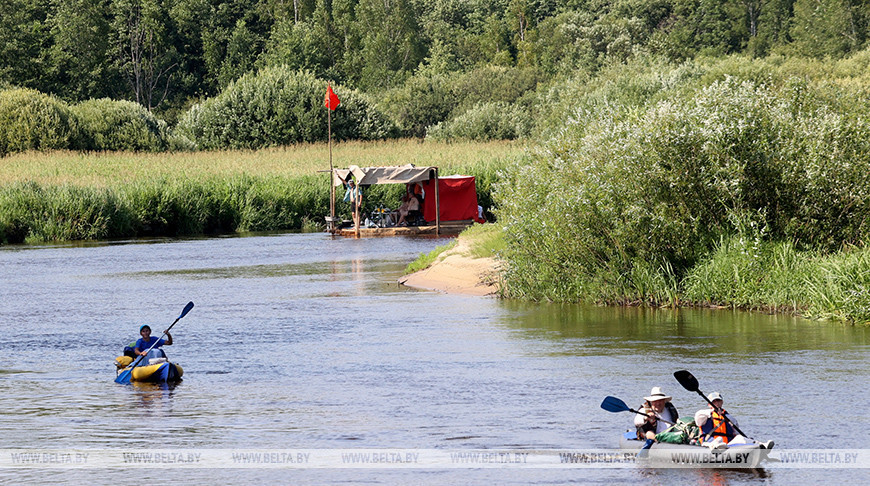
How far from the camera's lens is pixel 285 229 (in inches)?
2064

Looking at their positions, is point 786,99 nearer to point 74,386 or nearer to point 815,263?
point 815,263

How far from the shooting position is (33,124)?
2557 inches

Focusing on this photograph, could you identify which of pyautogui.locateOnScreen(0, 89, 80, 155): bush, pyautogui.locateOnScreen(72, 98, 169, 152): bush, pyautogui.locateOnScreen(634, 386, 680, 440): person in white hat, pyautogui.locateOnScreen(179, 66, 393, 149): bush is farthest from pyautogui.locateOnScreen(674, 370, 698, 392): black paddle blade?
pyautogui.locateOnScreen(179, 66, 393, 149): bush

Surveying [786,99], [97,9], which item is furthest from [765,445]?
[97,9]

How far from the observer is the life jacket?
1214 centimetres

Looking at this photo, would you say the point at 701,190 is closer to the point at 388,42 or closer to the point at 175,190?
the point at 175,190

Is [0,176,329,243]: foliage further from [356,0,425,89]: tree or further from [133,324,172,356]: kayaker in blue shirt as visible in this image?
[356,0,425,89]: tree

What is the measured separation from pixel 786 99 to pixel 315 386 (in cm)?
1296

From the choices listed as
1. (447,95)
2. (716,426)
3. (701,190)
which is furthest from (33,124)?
(716,426)

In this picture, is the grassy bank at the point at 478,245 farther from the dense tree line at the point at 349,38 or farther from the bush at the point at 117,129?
the dense tree line at the point at 349,38

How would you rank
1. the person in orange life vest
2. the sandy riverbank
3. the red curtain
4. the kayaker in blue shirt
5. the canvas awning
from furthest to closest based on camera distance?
the red curtain, the canvas awning, the sandy riverbank, the kayaker in blue shirt, the person in orange life vest

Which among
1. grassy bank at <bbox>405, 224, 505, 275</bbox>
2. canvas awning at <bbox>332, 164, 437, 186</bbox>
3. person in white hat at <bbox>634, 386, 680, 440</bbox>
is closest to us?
person in white hat at <bbox>634, 386, 680, 440</bbox>

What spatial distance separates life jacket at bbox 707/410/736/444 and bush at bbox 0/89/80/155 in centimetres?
5731

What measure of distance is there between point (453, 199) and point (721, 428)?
120 feet
